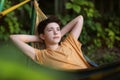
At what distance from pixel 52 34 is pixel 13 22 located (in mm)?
2880

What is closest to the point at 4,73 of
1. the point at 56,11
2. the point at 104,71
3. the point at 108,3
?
the point at 104,71

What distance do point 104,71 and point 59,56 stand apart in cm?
196

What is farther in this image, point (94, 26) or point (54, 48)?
point (94, 26)

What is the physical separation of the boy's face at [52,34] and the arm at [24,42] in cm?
12

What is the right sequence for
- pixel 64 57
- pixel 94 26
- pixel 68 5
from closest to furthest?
pixel 64 57, pixel 68 5, pixel 94 26

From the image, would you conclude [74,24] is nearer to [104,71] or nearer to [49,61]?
[49,61]

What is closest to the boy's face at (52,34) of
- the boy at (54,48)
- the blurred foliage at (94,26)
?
the boy at (54,48)

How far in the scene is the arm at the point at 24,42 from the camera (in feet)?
8.28

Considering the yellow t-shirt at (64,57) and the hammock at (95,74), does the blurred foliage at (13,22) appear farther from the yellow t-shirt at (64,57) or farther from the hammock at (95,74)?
the hammock at (95,74)

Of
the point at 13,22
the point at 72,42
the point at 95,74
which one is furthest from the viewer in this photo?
the point at 13,22

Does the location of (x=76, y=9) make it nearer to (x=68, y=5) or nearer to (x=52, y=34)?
(x=68, y=5)

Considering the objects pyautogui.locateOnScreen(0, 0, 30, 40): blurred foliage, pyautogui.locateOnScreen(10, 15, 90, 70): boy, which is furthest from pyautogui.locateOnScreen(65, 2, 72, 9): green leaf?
pyautogui.locateOnScreen(10, 15, 90, 70): boy

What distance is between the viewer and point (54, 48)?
2689 millimetres

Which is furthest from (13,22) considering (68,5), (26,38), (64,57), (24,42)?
(64,57)
